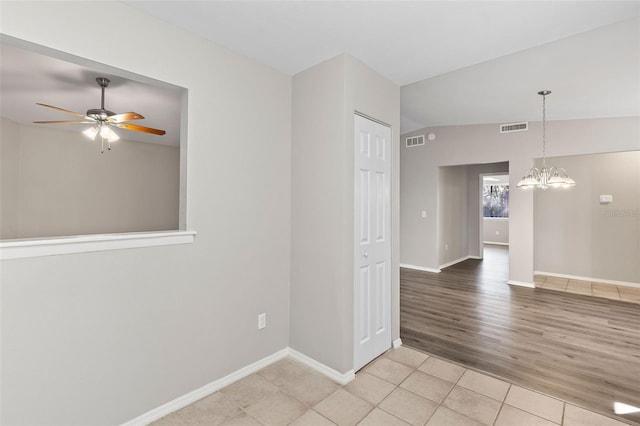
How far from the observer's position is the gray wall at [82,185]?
14.0ft

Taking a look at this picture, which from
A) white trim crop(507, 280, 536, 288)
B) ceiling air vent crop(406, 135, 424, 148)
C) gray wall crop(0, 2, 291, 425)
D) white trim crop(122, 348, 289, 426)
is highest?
ceiling air vent crop(406, 135, 424, 148)

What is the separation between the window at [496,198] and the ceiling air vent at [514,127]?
258 inches

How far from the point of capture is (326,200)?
8.11 feet

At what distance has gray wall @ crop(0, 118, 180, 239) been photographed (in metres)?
4.26

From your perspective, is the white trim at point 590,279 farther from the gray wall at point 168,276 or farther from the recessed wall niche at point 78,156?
the recessed wall niche at point 78,156

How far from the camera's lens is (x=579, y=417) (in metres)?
1.96

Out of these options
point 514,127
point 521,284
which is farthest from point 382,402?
point 514,127

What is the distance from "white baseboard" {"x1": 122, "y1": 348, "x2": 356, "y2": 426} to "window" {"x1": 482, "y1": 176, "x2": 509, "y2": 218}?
11.0 metres

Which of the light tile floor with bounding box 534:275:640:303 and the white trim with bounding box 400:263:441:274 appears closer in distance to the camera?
the light tile floor with bounding box 534:275:640:303

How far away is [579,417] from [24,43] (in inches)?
155

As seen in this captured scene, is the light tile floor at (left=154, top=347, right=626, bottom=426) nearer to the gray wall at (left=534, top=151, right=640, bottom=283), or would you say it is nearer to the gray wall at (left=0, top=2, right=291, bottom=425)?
the gray wall at (left=0, top=2, right=291, bottom=425)

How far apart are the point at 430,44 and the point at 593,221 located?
225 inches

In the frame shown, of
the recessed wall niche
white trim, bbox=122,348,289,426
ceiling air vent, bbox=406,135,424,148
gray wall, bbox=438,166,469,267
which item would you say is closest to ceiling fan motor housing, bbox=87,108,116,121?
the recessed wall niche

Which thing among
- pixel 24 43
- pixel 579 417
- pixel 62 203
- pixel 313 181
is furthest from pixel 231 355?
pixel 62 203
